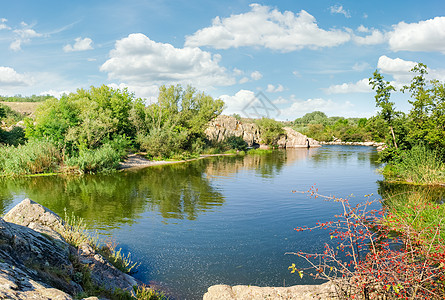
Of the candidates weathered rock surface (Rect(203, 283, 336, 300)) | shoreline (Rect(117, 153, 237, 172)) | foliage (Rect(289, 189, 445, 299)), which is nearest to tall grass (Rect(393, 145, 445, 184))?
foliage (Rect(289, 189, 445, 299))

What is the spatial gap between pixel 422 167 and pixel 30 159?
3056cm

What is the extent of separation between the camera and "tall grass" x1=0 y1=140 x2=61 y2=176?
23766 millimetres

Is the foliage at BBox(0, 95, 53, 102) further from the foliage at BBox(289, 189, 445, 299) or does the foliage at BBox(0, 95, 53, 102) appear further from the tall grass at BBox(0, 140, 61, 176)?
the foliage at BBox(289, 189, 445, 299)

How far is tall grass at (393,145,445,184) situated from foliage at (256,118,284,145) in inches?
1830

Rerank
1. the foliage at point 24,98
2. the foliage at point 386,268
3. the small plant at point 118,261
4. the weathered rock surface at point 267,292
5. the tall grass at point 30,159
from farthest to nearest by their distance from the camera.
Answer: the foliage at point 24,98
the tall grass at point 30,159
the small plant at point 118,261
the weathered rock surface at point 267,292
the foliage at point 386,268

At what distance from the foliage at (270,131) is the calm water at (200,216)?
42.1 m

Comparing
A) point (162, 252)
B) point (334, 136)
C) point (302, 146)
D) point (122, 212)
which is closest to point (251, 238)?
point (162, 252)

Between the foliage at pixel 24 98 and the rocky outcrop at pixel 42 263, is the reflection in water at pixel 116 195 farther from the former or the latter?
the foliage at pixel 24 98

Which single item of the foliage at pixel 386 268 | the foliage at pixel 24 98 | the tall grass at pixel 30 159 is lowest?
the foliage at pixel 386 268

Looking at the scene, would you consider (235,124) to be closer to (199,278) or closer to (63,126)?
(63,126)

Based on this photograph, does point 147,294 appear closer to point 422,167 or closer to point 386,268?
point 386,268

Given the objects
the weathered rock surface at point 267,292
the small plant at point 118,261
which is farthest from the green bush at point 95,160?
the weathered rock surface at point 267,292

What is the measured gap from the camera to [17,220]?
7.14 meters

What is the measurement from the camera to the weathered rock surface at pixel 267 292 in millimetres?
6539
